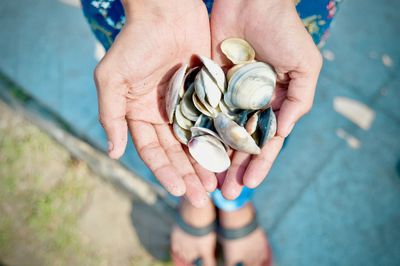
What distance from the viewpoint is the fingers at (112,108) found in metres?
1.37

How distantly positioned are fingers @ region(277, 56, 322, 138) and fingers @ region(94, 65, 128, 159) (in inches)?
23.5

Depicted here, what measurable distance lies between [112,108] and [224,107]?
0.48 m

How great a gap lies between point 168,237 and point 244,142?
0.99 metres

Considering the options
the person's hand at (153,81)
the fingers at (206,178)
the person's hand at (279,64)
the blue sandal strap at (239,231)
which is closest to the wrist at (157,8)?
the person's hand at (153,81)

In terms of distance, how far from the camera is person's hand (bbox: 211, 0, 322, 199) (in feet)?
4.72

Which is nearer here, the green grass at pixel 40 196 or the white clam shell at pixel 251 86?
the white clam shell at pixel 251 86

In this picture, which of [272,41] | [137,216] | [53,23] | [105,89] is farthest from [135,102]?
[53,23]

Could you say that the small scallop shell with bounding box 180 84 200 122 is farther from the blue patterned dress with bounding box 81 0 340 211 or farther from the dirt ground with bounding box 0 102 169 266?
the dirt ground with bounding box 0 102 169 266

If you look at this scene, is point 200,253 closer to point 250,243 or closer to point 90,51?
point 250,243

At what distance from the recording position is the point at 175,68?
167 cm

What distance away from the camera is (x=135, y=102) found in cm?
156

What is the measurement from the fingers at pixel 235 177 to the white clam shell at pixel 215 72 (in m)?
0.29

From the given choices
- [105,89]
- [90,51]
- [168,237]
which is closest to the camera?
[105,89]

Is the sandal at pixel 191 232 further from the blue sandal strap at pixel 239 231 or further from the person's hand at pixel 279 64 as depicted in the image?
the person's hand at pixel 279 64
